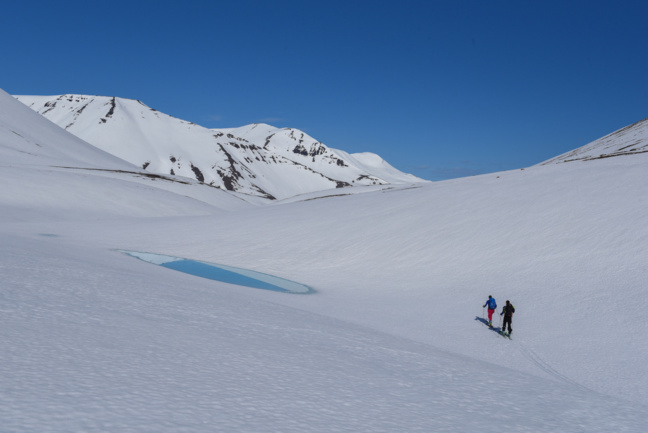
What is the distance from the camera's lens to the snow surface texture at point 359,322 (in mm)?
6168

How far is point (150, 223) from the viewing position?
140 ft

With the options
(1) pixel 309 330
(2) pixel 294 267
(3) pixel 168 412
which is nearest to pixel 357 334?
(1) pixel 309 330

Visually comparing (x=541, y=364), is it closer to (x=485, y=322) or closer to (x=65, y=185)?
(x=485, y=322)

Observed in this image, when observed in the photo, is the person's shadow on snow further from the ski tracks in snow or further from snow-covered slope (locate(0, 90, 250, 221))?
snow-covered slope (locate(0, 90, 250, 221))

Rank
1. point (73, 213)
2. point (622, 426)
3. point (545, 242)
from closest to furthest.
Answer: point (622, 426), point (545, 242), point (73, 213)

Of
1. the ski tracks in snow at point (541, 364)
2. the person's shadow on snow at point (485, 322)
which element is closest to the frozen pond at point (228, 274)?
the person's shadow on snow at point (485, 322)

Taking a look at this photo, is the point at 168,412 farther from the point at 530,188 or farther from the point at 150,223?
the point at 150,223

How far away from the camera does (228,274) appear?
85.8 ft

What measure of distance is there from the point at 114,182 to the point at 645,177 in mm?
66631

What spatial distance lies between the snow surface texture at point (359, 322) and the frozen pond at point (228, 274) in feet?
4.42

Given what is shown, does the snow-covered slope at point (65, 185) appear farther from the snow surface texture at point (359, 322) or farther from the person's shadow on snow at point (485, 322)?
the person's shadow on snow at point (485, 322)

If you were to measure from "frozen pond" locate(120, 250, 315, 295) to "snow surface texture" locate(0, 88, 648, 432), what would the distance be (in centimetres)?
135

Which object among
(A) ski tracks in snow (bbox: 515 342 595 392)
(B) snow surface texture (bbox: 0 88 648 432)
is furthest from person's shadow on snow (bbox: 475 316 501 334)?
(A) ski tracks in snow (bbox: 515 342 595 392)

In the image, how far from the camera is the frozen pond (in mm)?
23484
